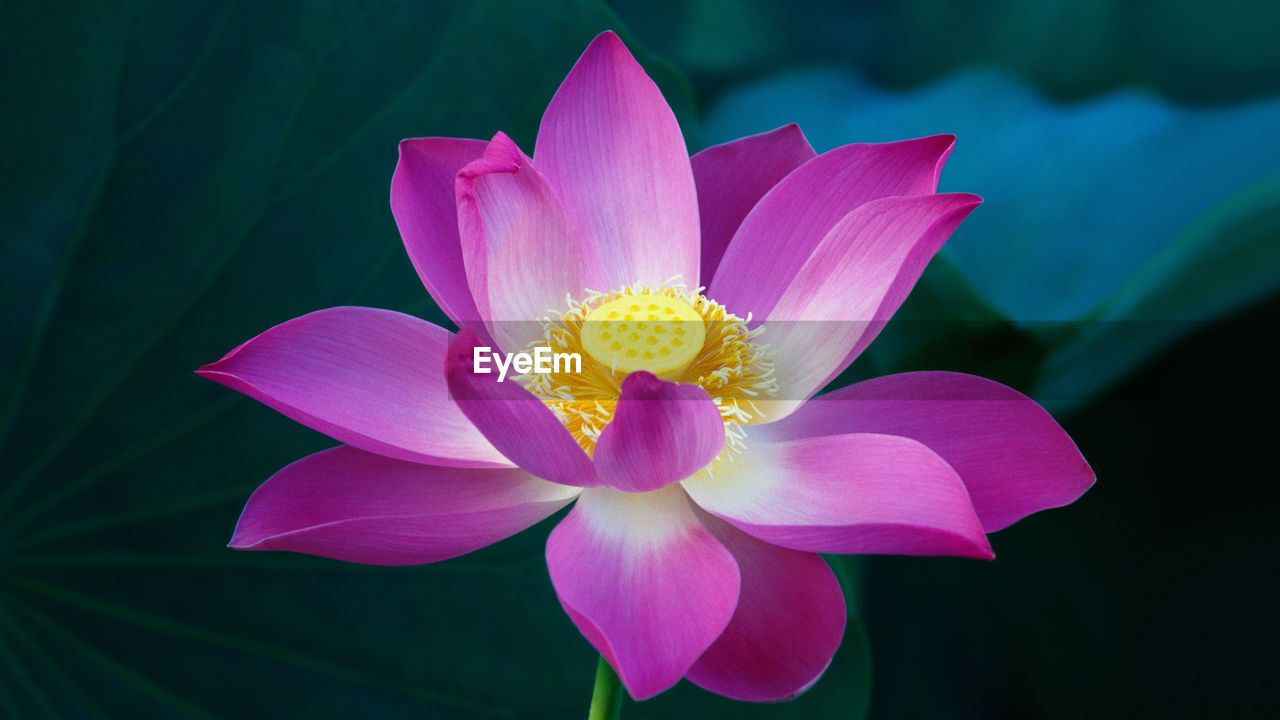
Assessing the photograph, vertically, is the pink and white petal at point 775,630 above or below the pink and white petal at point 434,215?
below

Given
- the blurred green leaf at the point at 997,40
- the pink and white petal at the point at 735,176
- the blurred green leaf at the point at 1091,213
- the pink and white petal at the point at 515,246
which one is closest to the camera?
the pink and white petal at the point at 515,246

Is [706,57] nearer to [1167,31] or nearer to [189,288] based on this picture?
[1167,31]

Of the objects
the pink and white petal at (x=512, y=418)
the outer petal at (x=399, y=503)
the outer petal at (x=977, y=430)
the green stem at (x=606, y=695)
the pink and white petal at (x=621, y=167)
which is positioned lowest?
the green stem at (x=606, y=695)

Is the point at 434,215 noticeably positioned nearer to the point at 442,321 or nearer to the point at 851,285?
the point at 442,321

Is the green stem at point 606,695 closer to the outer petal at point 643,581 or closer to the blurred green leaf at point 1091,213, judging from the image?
the outer petal at point 643,581

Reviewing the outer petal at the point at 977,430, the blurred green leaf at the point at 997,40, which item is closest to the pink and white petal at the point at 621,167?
the outer petal at the point at 977,430

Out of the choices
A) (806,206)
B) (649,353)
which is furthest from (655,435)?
(806,206)
